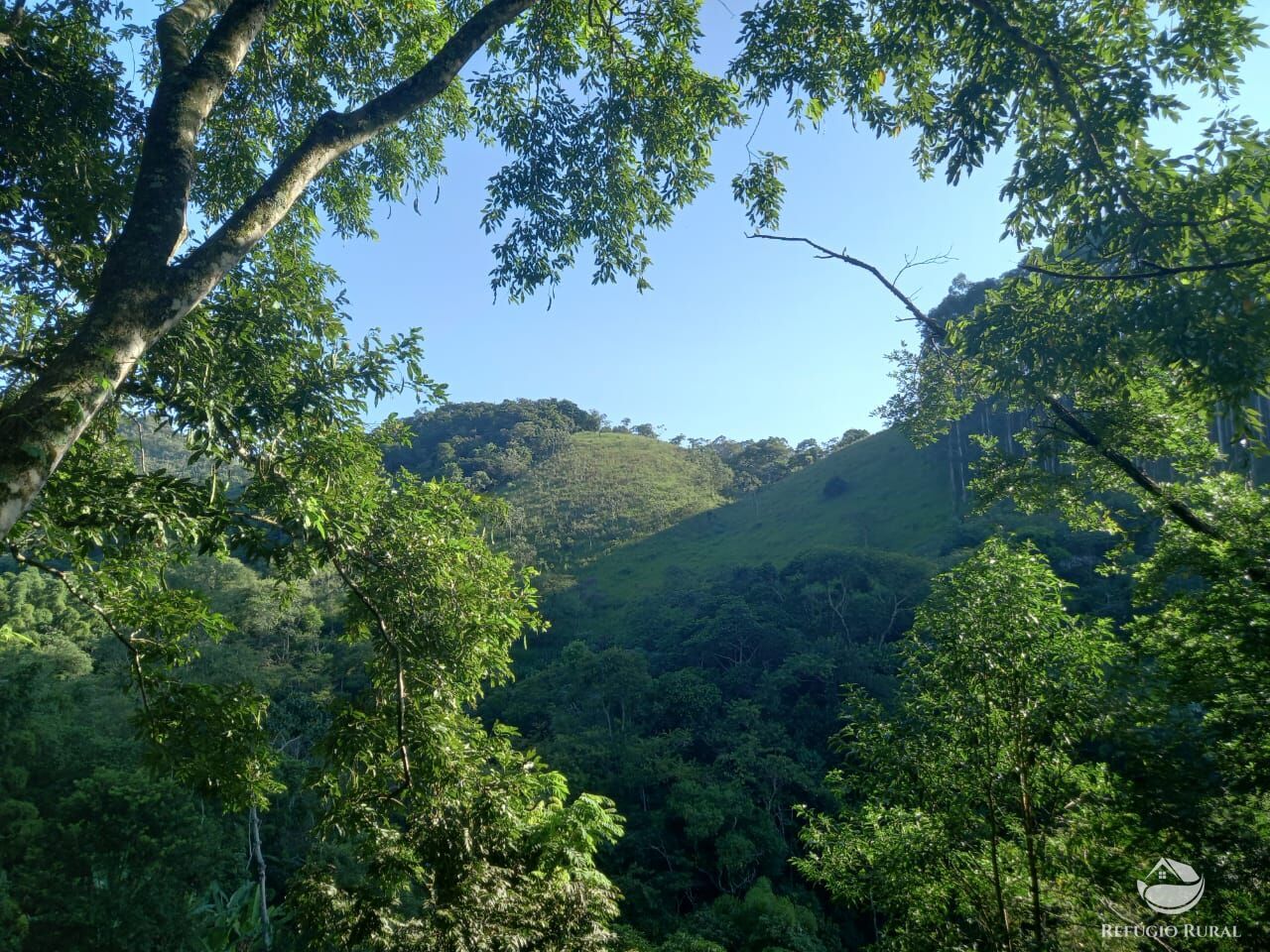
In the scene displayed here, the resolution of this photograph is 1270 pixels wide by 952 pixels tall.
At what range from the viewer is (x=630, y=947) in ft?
15.2

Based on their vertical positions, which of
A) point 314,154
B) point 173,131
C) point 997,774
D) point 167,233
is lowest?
point 997,774

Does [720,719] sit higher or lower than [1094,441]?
lower

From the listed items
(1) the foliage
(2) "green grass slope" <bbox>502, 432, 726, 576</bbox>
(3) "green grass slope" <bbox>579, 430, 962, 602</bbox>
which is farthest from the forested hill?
(1) the foliage

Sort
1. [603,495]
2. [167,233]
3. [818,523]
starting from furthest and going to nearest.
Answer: [603,495] → [818,523] → [167,233]

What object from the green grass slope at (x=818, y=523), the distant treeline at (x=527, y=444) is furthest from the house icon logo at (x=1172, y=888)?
the distant treeline at (x=527, y=444)

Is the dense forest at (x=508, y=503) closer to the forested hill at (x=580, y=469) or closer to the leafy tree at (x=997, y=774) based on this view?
the leafy tree at (x=997, y=774)

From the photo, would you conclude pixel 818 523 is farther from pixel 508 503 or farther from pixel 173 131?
pixel 173 131

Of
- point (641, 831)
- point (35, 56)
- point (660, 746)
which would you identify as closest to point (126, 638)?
point (35, 56)

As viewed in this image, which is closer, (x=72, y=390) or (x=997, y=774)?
(x=72, y=390)

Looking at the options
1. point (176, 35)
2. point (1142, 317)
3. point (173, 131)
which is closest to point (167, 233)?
point (173, 131)

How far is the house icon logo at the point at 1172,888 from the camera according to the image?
4.37 meters

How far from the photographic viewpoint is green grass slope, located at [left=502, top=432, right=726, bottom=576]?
190 ft

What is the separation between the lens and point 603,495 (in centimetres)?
6625

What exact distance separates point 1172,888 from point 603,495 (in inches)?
2441
